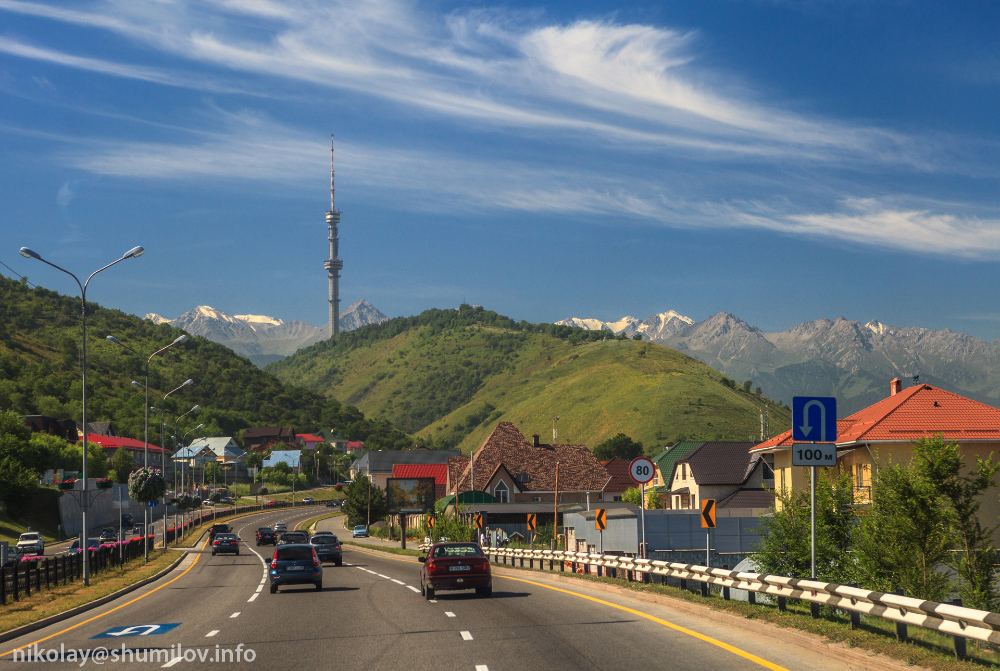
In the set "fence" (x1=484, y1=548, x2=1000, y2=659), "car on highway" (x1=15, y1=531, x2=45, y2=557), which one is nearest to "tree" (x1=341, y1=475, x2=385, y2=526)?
"car on highway" (x1=15, y1=531, x2=45, y2=557)

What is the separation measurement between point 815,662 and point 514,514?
7678cm

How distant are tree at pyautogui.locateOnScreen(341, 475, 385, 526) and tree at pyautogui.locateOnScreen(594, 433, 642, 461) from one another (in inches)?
3223

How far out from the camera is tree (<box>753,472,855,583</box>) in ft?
103

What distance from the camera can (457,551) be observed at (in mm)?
25938

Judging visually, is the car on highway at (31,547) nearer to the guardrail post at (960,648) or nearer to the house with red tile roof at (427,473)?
the guardrail post at (960,648)

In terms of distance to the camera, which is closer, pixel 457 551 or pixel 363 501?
pixel 457 551

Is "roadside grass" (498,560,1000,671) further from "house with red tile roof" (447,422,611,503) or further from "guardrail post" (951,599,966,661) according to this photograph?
"house with red tile roof" (447,422,611,503)

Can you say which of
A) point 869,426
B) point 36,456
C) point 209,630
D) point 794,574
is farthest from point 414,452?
point 209,630

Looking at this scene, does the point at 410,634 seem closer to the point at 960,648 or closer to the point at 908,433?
the point at 960,648

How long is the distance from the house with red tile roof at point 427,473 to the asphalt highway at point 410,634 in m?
98.4

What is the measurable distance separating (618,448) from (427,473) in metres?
62.7

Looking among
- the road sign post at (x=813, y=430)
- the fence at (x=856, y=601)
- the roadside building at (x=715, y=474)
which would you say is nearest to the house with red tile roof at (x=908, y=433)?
the fence at (x=856, y=601)

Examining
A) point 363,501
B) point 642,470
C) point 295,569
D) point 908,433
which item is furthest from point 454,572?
point 363,501

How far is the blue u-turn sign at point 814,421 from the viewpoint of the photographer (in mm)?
16406
